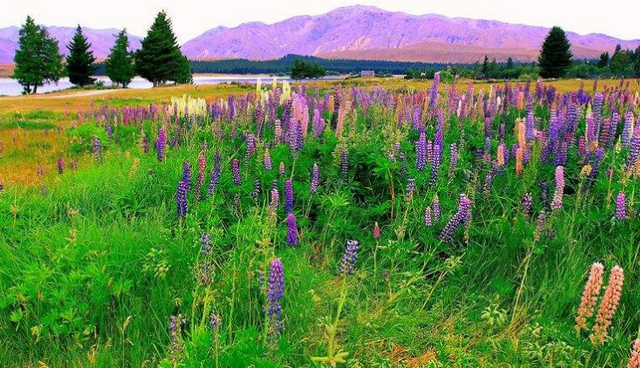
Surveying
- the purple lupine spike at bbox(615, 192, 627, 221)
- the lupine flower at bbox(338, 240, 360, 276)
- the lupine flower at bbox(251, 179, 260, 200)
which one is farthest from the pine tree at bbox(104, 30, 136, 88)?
the lupine flower at bbox(338, 240, 360, 276)

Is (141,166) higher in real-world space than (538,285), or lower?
higher

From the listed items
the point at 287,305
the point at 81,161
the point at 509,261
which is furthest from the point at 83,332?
the point at 81,161

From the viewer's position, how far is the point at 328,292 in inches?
140

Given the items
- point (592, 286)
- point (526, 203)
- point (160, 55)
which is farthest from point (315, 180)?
point (160, 55)

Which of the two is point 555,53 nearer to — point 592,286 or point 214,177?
point 214,177

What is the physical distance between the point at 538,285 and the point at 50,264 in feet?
11.1

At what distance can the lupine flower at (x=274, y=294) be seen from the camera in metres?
2.37

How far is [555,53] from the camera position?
250 ft

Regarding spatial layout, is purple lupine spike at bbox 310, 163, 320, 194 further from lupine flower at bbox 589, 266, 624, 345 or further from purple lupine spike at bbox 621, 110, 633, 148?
purple lupine spike at bbox 621, 110, 633, 148

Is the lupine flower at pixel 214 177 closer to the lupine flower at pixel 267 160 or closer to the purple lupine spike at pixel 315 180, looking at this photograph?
the lupine flower at pixel 267 160

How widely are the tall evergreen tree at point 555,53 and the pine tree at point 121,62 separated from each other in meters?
60.4

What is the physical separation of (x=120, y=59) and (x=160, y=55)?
9.44 metres

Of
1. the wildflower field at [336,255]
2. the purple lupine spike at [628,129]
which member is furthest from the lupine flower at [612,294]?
the purple lupine spike at [628,129]

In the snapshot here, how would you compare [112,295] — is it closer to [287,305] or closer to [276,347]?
[287,305]
